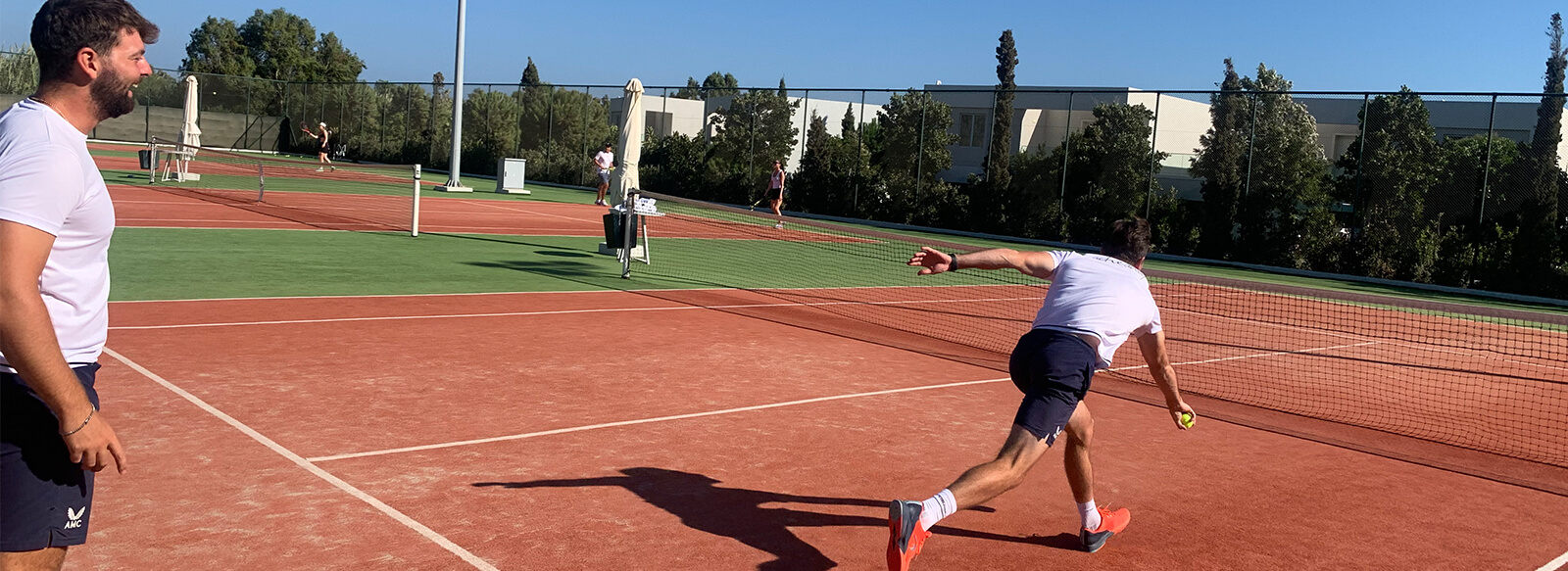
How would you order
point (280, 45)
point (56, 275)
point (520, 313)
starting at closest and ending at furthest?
point (56, 275)
point (520, 313)
point (280, 45)

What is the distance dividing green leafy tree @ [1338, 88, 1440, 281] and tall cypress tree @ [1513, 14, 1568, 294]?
162cm

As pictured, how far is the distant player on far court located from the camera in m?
4.47

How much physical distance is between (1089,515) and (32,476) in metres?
4.14

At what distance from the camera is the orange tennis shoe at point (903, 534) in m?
4.27

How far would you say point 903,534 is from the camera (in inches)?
168

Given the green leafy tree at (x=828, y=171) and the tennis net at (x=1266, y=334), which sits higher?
the green leafy tree at (x=828, y=171)

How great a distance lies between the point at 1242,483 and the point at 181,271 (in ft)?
36.9

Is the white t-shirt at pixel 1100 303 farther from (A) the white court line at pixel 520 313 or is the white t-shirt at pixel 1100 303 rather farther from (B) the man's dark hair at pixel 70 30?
(A) the white court line at pixel 520 313

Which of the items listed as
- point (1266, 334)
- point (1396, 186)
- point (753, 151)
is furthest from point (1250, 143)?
point (753, 151)

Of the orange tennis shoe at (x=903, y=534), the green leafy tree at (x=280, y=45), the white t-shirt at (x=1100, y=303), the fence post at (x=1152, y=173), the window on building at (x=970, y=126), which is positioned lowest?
the orange tennis shoe at (x=903, y=534)

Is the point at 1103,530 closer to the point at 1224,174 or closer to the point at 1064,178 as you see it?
the point at 1224,174

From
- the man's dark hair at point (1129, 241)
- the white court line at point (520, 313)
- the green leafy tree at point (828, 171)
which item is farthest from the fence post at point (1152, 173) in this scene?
the man's dark hair at point (1129, 241)

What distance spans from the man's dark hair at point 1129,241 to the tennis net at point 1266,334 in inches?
92.7

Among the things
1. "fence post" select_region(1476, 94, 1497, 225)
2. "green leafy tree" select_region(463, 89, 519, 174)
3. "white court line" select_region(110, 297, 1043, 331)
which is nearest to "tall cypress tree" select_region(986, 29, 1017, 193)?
"fence post" select_region(1476, 94, 1497, 225)
